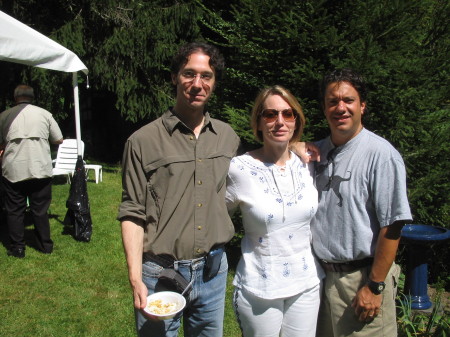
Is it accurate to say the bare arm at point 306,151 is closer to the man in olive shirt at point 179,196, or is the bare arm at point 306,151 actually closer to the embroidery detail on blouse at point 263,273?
the man in olive shirt at point 179,196

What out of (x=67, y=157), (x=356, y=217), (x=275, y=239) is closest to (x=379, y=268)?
(x=356, y=217)

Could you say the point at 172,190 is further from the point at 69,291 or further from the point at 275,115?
the point at 69,291

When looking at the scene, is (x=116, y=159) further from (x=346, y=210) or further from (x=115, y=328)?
(x=346, y=210)

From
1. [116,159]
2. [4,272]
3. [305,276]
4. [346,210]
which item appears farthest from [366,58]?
[116,159]

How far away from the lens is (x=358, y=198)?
6.43 feet

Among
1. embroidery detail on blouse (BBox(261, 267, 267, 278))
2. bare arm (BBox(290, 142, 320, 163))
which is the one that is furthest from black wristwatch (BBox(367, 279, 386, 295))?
bare arm (BBox(290, 142, 320, 163))

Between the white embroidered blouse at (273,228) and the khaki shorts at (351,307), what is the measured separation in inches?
4.3

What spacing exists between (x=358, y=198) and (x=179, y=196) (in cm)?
80

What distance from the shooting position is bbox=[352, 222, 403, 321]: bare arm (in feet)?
6.28

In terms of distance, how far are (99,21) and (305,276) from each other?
9.49 metres

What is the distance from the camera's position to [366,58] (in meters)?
3.63

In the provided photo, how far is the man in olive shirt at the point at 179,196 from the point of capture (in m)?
1.83

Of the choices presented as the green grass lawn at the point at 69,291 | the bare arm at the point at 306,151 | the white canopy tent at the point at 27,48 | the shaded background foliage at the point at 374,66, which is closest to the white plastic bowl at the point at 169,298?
the bare arm at the point at 306,151

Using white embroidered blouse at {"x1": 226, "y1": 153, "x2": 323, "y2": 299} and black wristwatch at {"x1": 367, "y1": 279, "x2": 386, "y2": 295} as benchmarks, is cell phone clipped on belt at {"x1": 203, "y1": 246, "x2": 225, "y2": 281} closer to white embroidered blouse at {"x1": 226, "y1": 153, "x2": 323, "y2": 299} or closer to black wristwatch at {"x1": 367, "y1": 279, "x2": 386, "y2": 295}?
white embroidered blouse at {"x1": 226, "y1": 153, "x2": 323, "y2": 299}
